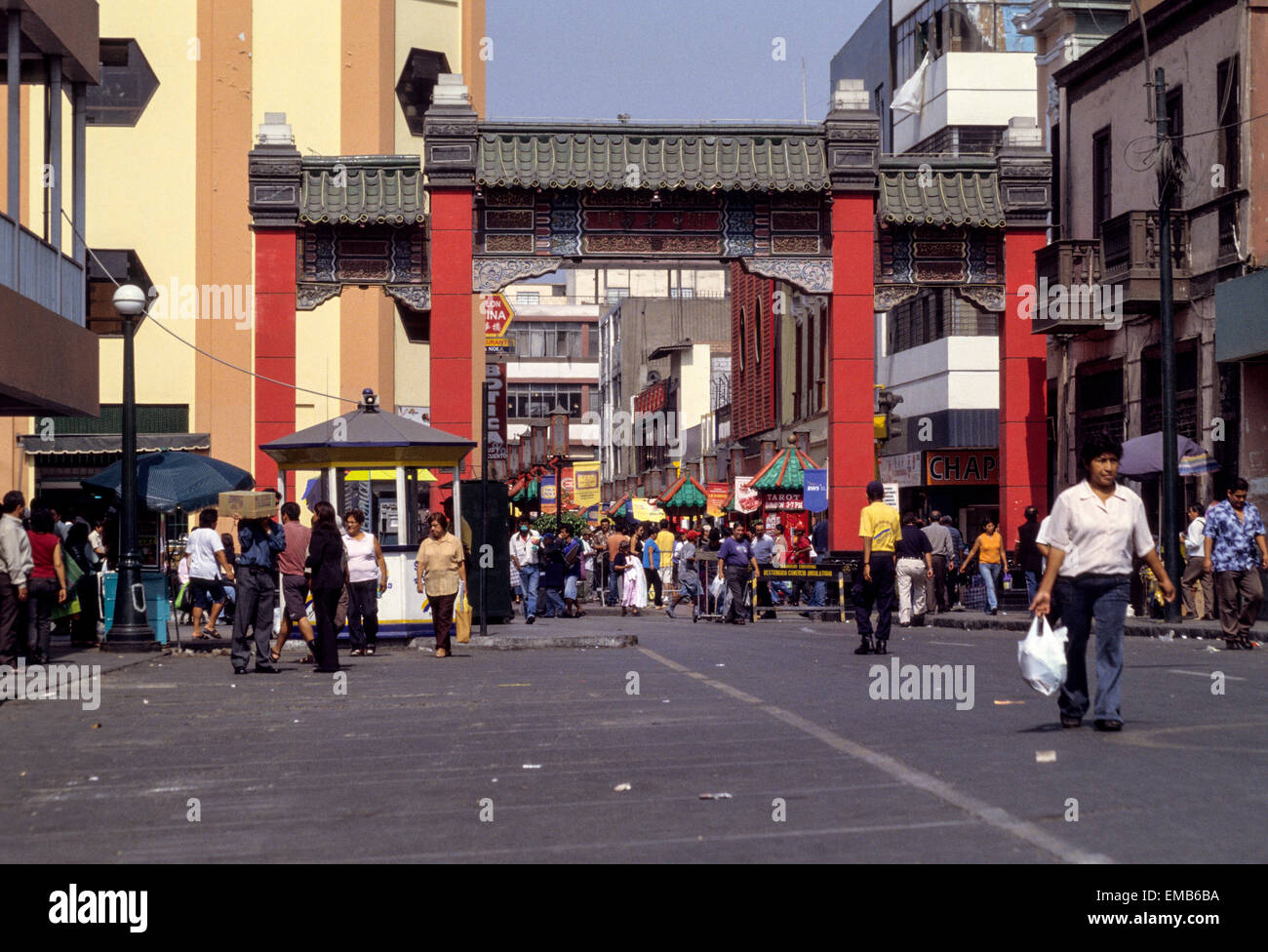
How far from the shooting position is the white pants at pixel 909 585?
1098 inches

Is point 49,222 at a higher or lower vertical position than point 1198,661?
higher

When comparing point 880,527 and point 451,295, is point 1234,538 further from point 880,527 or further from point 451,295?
point 451,295

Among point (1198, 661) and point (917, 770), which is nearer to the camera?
point (917, 770)

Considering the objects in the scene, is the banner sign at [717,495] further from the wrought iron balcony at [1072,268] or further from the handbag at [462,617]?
the handbag at [462,617]

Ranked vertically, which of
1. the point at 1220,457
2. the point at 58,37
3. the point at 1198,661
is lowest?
the point at 1198,661

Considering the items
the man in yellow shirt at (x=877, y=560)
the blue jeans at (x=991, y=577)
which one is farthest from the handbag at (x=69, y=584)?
the blue jeans at (x=991, y=577)

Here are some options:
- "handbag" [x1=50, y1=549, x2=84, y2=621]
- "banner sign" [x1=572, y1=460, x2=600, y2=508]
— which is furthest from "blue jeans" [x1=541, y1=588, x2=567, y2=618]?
"banner sign" [x1=572, y1=460, x2=600, y2=508]

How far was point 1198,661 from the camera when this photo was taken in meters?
18.6

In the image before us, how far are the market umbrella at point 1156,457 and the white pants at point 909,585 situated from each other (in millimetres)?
3544

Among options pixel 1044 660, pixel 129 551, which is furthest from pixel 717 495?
pixel 1044 660

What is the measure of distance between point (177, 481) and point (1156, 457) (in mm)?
15508

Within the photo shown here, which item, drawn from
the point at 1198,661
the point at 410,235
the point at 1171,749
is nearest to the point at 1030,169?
the point at 410,235

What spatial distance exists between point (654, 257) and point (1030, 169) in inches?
283
